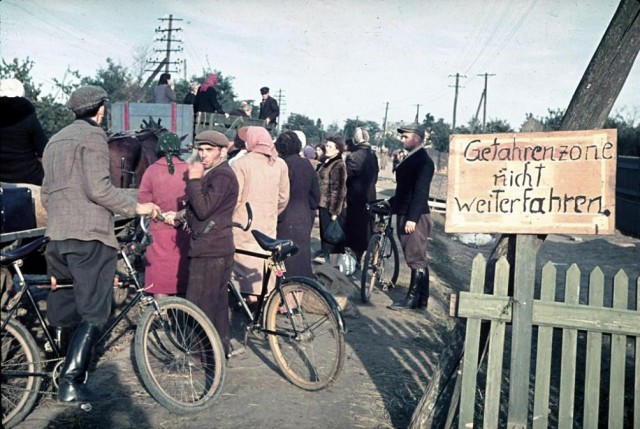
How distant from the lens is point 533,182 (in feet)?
13.7

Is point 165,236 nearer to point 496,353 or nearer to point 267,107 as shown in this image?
point 496,353

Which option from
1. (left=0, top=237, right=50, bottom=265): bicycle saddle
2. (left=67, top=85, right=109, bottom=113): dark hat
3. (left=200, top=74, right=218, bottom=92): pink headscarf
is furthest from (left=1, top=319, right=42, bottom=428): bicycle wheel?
(left=200, top=74, right=218, bottom=92): pink headscarf

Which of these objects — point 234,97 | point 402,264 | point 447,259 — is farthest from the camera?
point 234,97

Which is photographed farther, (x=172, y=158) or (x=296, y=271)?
(x=296, y=271)

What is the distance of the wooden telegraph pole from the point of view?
170 inches

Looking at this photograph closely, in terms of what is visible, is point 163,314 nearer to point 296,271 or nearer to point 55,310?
point 55,310

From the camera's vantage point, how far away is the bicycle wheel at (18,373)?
14.0ft

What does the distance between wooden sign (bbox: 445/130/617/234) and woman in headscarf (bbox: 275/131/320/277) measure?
120 inches

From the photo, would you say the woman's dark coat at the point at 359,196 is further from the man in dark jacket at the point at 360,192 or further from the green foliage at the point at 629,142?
the green foliage at the point at 629,142

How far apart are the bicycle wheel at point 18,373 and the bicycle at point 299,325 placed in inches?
67.4

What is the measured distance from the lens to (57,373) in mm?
4621

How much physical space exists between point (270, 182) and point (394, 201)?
219 cm

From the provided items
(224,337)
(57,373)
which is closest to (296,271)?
(224,337)

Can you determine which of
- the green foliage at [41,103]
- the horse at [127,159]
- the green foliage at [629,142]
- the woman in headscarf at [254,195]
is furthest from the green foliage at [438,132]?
the woman in headscarf at [254,195]
